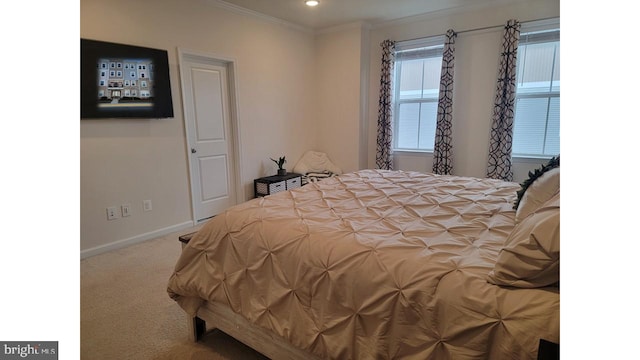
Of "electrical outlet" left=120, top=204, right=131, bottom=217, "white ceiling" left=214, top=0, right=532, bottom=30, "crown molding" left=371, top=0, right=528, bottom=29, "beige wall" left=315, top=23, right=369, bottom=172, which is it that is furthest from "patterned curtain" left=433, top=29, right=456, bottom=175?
"electrical outlet" left=120, top=204, right=131, bottom=217

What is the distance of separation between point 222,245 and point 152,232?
2172 mm

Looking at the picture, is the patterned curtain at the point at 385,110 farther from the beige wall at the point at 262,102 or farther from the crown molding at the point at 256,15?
the crown molding at the point at 256,15

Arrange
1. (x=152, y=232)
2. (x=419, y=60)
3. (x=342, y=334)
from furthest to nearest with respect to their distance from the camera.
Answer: (x=419, y=60) < (x=152, y=232) < (x=342, y=334)

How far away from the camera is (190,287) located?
5.79 feet

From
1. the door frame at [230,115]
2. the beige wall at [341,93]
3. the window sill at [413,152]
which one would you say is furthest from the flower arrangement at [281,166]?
the window sill at [413,152]

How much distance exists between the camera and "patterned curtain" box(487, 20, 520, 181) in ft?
12.3

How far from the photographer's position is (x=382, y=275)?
3.98 ft

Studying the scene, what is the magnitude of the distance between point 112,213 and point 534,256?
11.0 ft

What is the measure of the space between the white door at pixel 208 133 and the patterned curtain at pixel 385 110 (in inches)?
80.2

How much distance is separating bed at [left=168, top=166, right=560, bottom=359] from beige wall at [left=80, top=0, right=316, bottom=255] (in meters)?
1.77

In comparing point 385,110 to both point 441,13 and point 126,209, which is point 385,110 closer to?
point 441,13
